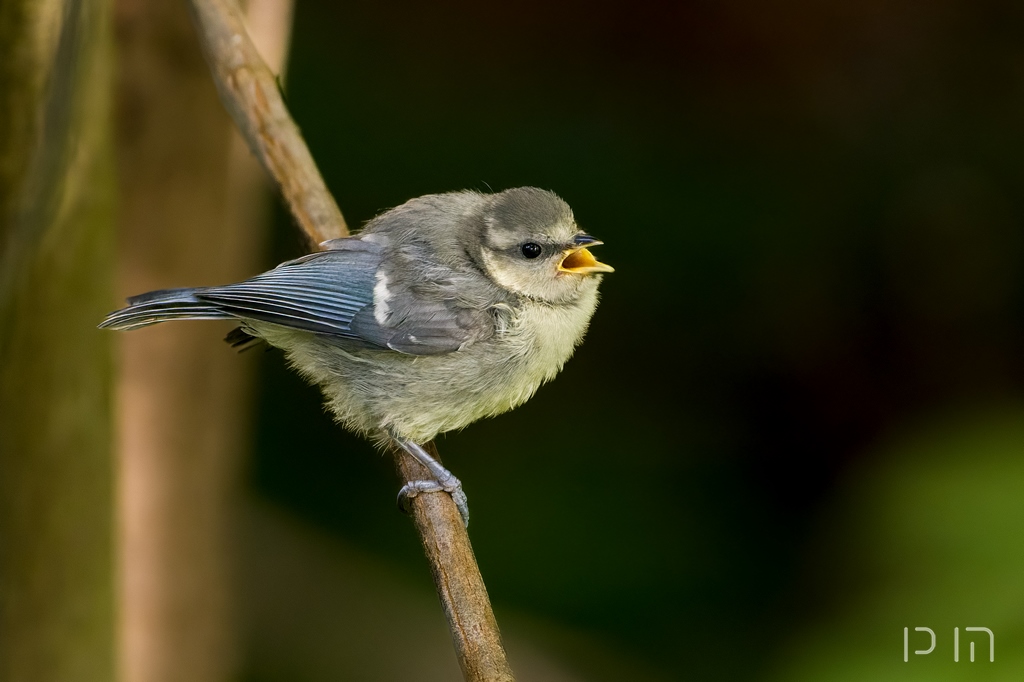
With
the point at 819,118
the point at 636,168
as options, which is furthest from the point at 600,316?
the point at 819,118

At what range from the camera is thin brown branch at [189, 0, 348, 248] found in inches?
94.0

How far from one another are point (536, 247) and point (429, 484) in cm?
56

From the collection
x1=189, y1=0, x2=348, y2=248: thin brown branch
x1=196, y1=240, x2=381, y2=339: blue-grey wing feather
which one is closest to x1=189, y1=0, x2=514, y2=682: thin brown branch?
x1=189, y1=0, x2=348, y2=248: thin brown branch

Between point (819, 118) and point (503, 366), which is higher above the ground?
point (819, 118)

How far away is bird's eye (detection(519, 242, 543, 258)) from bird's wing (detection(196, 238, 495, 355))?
15 centimetres

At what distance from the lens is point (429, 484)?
2.23 metres

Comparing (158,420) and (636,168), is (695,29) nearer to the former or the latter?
(636,168)

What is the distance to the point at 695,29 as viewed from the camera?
3.93m

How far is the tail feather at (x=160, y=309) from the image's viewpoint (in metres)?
2.04

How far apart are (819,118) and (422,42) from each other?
1570 millimetres

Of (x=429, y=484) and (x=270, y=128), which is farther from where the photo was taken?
(x=270, y=128)

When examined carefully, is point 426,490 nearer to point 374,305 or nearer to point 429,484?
point 429,484

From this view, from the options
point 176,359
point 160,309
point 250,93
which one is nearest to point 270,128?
point 250,93

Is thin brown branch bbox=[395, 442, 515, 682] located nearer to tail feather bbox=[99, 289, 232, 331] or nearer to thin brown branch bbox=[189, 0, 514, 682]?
thin brown branch bbox=[189, 0, 514, 682]
